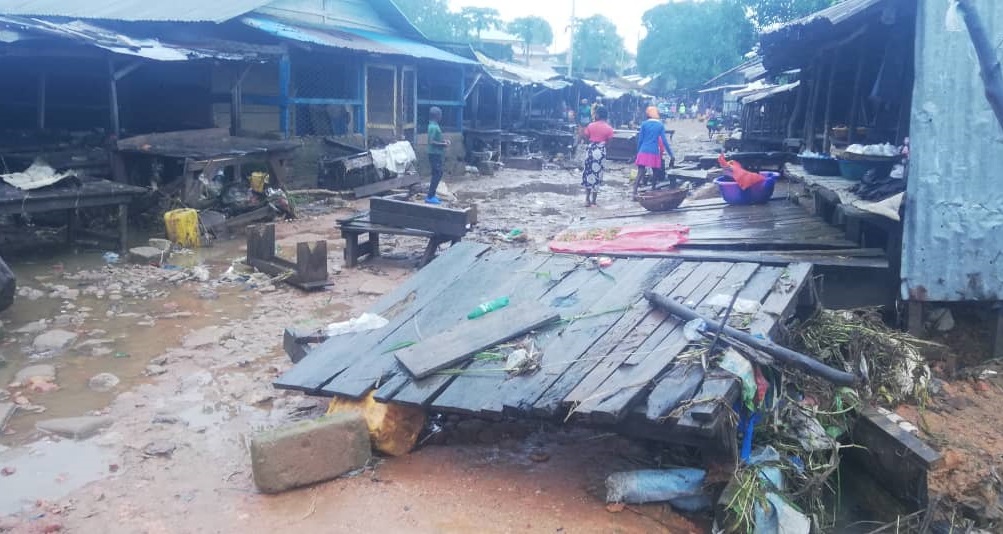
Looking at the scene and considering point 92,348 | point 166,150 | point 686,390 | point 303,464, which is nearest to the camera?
point 686,390

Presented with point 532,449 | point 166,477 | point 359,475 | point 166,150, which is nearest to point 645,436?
point 532,449

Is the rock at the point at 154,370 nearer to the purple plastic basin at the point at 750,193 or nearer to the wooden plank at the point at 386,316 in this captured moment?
the wooden plank at the point at 386,316

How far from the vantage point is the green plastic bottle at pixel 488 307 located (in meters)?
4.57

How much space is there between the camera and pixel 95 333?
19.7 feet

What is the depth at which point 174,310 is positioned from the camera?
6719 mm

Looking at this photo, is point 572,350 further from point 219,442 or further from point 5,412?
point 5,412

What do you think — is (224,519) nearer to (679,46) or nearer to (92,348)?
(92,348)

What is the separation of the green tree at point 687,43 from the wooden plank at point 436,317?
1541 inches

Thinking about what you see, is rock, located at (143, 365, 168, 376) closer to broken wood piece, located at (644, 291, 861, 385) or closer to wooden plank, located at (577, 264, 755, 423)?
wooden plank, located at (577, 264, 755, 423)

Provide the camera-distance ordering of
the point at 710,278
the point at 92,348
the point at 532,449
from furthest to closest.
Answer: the point at 92,348, the point at 710,278, the point at 532,449

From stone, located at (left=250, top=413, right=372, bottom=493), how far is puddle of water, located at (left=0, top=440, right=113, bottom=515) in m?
0.95

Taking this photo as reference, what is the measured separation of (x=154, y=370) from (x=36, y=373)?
76cm

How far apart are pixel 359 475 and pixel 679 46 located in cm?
4840

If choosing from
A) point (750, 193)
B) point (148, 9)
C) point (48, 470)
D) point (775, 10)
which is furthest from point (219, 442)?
point (775, 10)
